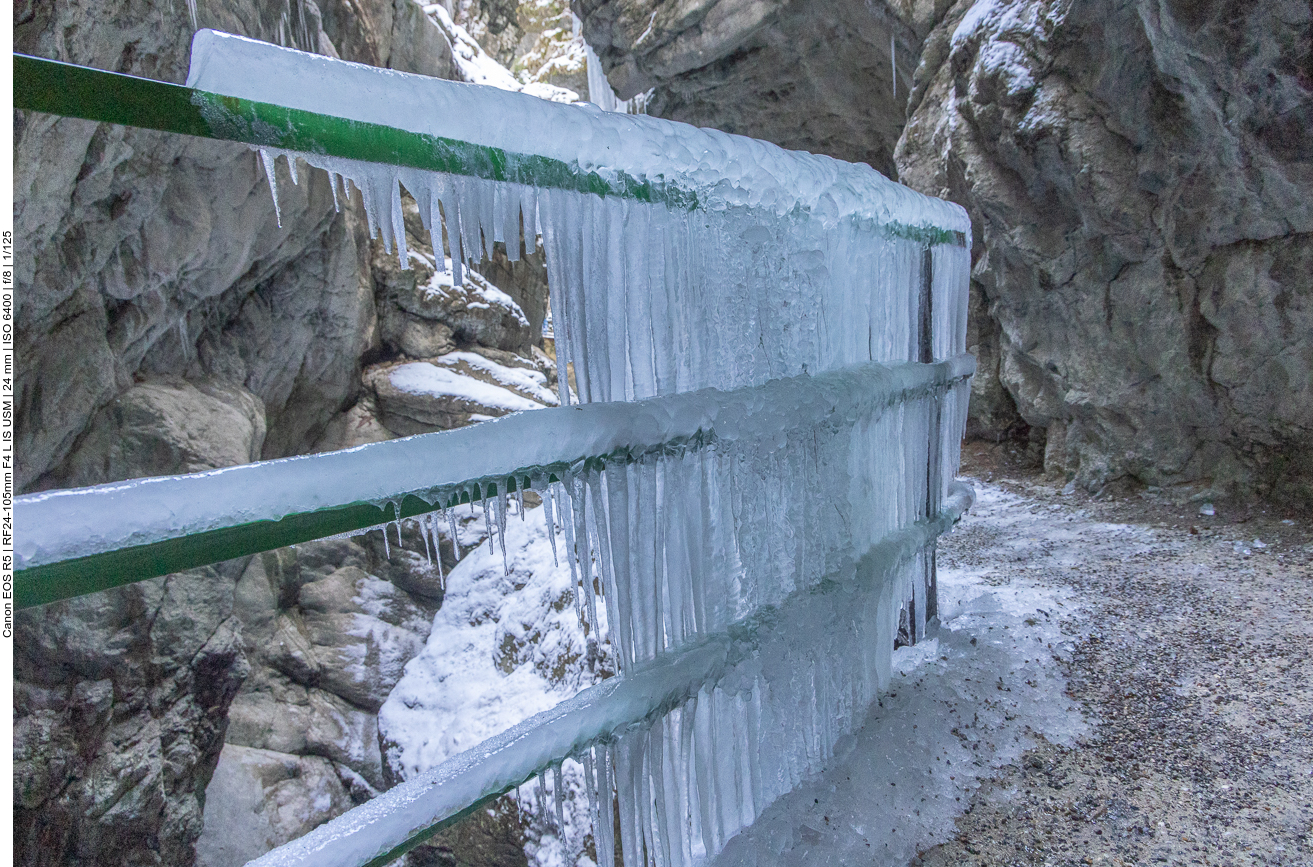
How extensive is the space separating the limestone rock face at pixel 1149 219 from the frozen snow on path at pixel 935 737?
305 cm

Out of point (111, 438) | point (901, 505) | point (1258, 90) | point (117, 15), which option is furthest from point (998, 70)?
point (111, 438)

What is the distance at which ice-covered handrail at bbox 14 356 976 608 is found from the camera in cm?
68

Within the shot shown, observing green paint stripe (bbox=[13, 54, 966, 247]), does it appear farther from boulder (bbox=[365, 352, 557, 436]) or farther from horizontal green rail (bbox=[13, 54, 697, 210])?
boulder (bbox=[365, 352, 557, 436])

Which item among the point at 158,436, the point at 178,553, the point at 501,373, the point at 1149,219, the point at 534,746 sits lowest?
the point at 158,436

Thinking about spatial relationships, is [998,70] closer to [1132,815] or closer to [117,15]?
[1132,815]

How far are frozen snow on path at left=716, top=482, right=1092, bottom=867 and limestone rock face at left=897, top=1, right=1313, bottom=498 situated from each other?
305 cm

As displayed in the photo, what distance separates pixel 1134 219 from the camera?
4910mm

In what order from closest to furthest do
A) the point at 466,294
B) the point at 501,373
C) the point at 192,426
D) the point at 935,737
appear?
the point at 935,737
the point at 192,426
the point at 501,373
the point at 466,294

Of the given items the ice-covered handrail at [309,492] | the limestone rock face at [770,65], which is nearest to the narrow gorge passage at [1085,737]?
the ice-covered handrail at [309,492]

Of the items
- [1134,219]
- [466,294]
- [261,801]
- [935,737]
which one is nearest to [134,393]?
[261,801]

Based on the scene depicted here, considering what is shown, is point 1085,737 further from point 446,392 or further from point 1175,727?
point 446,392

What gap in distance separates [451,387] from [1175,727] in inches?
315

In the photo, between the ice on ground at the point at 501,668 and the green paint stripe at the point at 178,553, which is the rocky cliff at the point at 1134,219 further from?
the green paint stripe at the point at 178,553

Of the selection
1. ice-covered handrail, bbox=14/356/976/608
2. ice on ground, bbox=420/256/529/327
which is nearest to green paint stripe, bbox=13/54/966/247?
ice-covered handrail, bbox=14/356/976/608
